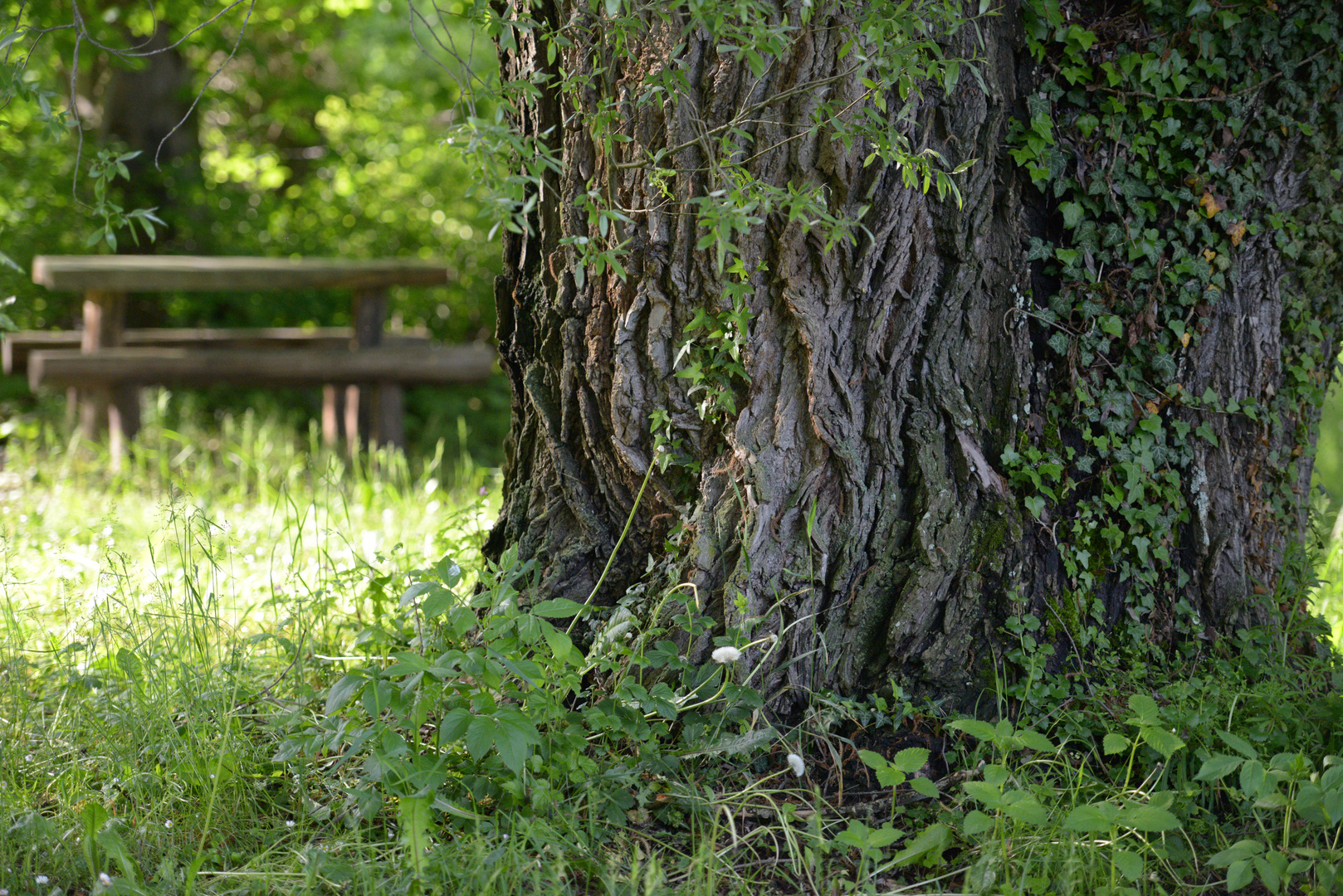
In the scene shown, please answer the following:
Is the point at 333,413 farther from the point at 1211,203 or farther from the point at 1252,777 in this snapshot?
the point at 1252,777

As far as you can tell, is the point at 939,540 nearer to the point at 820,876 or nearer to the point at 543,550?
the point at 820,876

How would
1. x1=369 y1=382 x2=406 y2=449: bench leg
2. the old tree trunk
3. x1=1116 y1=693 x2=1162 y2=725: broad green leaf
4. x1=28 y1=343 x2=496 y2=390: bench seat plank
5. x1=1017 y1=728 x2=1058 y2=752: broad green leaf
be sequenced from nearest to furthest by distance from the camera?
1. x1=1017 y1=728 x2=1058 y2=752: broad green leaf
2. x1=1116 y1=693 x2=1162 y2=725: broad green leaf
3. the old tree trunk
4. x1=28 y1=343 x2=496 y2=390: bench seat plank
5. x1=369 y1=382 x2=406 y2=449: bench leg

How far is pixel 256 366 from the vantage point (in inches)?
252

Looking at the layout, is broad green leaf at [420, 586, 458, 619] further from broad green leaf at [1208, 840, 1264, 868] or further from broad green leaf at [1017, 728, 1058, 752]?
broad green leaf at [1208, 840, 1264, 868]

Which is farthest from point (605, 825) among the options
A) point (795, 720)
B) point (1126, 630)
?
point (1126, 630)

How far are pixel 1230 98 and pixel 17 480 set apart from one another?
5798 millimetres

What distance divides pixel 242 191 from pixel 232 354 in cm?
395

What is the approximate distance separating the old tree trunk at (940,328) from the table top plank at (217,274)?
3.93 metres

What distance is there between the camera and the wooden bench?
6.02 m

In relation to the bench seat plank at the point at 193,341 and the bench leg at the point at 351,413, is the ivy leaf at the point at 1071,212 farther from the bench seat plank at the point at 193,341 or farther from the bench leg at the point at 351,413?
the bench leg at the point at 351,413

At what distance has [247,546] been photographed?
3635 millimetres

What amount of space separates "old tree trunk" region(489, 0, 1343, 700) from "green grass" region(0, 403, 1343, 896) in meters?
0.19

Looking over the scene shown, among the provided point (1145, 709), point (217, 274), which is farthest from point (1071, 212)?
point (217, 274)

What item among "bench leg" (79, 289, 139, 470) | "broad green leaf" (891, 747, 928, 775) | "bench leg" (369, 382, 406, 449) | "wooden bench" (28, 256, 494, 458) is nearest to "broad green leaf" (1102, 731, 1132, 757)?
"broad green leaf" (891, 747, 928, 775)
